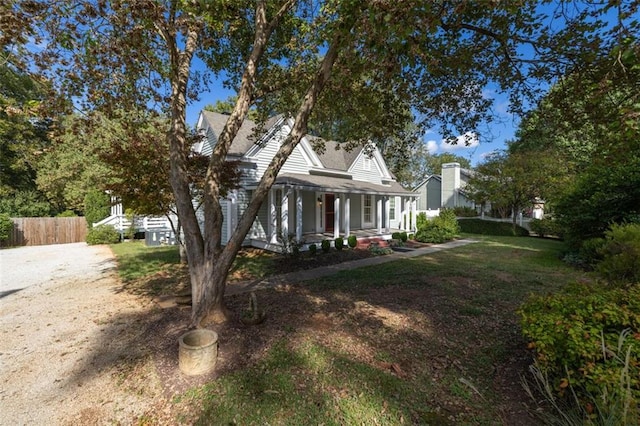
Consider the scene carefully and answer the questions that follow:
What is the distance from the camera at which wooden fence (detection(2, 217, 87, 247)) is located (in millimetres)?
14734

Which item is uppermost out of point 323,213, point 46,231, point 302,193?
point 302,193

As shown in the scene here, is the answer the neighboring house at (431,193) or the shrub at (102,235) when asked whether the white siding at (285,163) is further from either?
the neighboring house at (431,193)

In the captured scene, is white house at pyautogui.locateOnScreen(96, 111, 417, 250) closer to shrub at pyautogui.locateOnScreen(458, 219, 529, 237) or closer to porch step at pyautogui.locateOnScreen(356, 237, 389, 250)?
porch step at pyautogui.locateOnScreen(356, 237, 389, 250)

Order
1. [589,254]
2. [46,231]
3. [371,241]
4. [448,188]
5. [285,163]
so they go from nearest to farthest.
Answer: [589,254] → [285,163] → [371,241] → [46,231] → [448,188]

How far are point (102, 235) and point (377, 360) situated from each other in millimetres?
17076

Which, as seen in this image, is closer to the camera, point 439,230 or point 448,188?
point 439,230

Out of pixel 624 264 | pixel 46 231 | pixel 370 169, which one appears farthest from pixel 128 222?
pixel 624 264

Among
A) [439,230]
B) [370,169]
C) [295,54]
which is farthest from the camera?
[370,169]

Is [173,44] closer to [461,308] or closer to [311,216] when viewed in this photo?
[461,308]

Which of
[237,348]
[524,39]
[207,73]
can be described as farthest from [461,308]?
[207,73]

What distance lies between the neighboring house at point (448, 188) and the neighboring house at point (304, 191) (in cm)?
1083

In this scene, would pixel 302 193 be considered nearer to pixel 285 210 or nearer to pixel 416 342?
pixel 285 210

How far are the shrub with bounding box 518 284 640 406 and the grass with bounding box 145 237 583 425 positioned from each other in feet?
2.08

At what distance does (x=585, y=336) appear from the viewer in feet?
8.20
